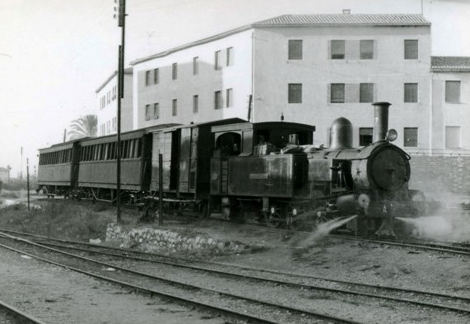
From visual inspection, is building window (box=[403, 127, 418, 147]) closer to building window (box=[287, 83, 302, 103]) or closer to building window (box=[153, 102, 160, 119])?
building window (box=[287, 83, 302, 103])

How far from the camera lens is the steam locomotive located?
13.8 meters

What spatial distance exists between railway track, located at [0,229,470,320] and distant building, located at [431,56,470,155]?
29.9 metres

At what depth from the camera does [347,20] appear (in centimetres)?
4056

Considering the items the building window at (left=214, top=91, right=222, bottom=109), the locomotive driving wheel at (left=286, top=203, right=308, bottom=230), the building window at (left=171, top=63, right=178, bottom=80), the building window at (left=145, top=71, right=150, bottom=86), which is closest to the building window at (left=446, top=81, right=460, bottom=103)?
the building window at (left=214, top=91, right=222, bottom=109)

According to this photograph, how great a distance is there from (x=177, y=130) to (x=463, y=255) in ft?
37.1

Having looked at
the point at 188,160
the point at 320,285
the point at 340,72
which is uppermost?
the point at 340,72

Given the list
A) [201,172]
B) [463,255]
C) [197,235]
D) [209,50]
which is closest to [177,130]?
[201,172]

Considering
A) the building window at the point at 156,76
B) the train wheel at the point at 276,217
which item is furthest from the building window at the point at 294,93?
the train wheel at the point at 276,217

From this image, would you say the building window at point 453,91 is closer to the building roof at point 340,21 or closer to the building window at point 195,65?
the building roof at point 340,21

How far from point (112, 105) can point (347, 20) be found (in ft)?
97.3

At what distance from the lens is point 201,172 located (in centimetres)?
1833

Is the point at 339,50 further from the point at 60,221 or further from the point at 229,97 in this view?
the point at 60,221

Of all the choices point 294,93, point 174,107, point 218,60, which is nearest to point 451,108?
point 294,93

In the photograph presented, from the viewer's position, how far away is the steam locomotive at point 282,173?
13.8 m
